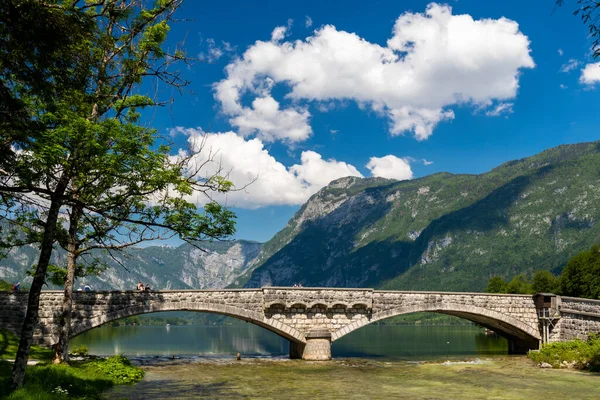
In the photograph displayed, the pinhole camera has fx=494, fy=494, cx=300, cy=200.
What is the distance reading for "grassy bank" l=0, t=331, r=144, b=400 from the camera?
14.9m

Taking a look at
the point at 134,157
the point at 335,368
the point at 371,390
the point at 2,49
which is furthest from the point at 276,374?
the point at 2,49

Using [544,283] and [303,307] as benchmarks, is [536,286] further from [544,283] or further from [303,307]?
[303,307]

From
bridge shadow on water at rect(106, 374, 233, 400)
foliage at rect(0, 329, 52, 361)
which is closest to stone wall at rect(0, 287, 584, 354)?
foliage at rect(0, 329, 52, 361)

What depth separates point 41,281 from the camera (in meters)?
14.1

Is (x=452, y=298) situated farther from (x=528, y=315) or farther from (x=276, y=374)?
(x=276, y=374)

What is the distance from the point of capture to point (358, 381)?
2783 centimetres

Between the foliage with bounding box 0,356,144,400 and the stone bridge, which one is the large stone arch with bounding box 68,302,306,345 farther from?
the foliage with bounding box 0,356,144,400

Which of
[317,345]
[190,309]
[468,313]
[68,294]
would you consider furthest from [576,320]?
[68,294]

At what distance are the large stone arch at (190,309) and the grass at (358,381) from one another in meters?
3.06

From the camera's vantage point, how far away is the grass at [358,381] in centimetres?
2261

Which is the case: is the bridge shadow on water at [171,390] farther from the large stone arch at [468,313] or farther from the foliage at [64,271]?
the large stone arch at [468,313]

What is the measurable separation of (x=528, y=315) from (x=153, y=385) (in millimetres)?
34395

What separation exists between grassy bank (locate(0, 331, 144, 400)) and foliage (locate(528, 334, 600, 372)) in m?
28.6

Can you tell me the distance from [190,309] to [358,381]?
1646 cm
